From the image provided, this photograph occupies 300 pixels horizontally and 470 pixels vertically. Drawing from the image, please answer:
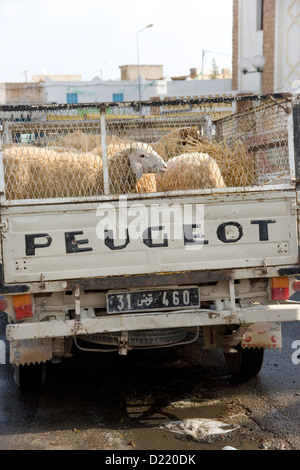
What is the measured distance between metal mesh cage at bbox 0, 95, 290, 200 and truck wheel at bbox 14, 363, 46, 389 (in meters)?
1.37

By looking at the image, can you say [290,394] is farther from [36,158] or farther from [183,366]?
[36,158]

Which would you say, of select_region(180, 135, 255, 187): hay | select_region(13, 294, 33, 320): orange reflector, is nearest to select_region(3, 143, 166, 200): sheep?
select_region(180, 135, 255, 187): hay

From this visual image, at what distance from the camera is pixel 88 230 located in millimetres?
4387

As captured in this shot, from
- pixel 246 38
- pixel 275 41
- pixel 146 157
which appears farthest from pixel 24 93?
pixel 146 157

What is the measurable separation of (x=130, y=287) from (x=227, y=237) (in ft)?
2.63

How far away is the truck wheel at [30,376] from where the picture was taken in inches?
195

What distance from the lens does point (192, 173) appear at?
5.09 metres

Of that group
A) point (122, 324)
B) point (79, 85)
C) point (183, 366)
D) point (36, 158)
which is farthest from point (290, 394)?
point (79, 85)

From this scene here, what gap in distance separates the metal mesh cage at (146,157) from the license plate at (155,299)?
2.42 feet

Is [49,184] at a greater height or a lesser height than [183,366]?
greater

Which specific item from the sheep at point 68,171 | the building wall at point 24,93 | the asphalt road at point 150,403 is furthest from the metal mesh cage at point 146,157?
the building wall at point 24,93

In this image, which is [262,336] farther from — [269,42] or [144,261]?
[269,42]

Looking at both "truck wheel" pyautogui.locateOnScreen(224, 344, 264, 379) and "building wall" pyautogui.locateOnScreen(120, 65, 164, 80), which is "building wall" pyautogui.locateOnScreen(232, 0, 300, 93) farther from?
"building wall" pyautogui.locateOnScreen(120, 65, 164, 80)

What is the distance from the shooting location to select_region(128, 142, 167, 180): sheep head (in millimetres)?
5070
